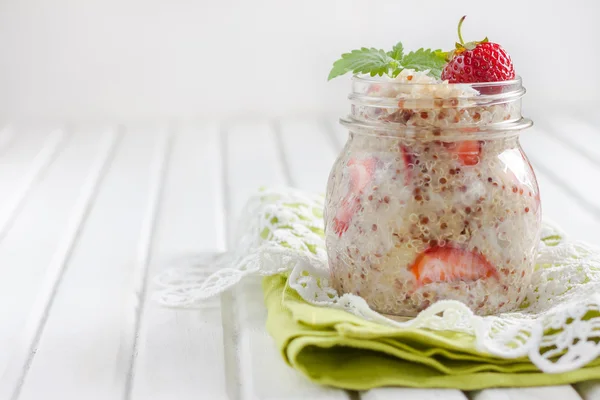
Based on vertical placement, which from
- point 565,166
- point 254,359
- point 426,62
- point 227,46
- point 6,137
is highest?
point 227,46

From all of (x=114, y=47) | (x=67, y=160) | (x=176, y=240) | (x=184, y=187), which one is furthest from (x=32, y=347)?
(x=114, y=47)

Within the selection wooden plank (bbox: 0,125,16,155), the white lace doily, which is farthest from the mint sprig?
wooden plank (bbox: 0,125,16,155)

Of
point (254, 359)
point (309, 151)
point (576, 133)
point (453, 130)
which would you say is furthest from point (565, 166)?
point (254, 359)

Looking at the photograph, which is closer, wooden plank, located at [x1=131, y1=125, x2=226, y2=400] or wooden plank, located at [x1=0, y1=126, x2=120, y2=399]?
wooden plank, located at [x1=131, y1=125, x2=226, y2=400]

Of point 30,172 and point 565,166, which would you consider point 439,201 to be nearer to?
point 565,166

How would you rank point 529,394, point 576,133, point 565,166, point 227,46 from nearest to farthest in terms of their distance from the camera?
point 529,394 → point 565,166 → point 576,133 → point 227,46

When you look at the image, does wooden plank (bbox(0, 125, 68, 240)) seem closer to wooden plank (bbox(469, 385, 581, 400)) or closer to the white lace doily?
the white lace doily
